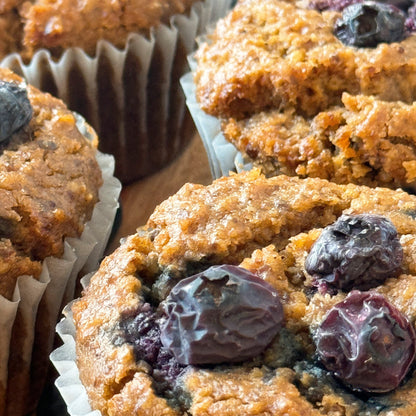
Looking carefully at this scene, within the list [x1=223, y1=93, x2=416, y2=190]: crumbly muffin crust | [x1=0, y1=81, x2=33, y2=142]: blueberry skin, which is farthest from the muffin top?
[x1=223, y1=93, x2=416, y2=190]: crumbly muffin crust

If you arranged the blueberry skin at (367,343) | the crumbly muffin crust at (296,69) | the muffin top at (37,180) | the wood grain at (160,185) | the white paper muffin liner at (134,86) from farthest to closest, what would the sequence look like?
the wood grain at (160,185)
the white paper muffin liner at (134,86)
the crumbly muffin crust at (296,69)
the muffin top at (37,180)
the blueberry skin at (367,343)

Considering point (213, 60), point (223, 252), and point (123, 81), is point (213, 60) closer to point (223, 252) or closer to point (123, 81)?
point (123, 81)

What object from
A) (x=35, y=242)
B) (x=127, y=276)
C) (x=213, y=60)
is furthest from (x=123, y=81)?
(x=127, y=276)

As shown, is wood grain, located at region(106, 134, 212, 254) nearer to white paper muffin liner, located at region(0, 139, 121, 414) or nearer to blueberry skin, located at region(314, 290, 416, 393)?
white paper muffin liner, located at region(0, 139, 121, 414)

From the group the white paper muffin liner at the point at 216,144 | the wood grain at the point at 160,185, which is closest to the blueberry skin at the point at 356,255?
the white paper muffin liner at the point at 216,144

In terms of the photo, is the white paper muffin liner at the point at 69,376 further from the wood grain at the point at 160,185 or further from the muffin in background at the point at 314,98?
the wood grain at the point at 160,185

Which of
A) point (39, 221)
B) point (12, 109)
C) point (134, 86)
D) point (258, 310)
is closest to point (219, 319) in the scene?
point (258, 310)

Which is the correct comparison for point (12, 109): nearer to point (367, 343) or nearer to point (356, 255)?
point (356, 255)
